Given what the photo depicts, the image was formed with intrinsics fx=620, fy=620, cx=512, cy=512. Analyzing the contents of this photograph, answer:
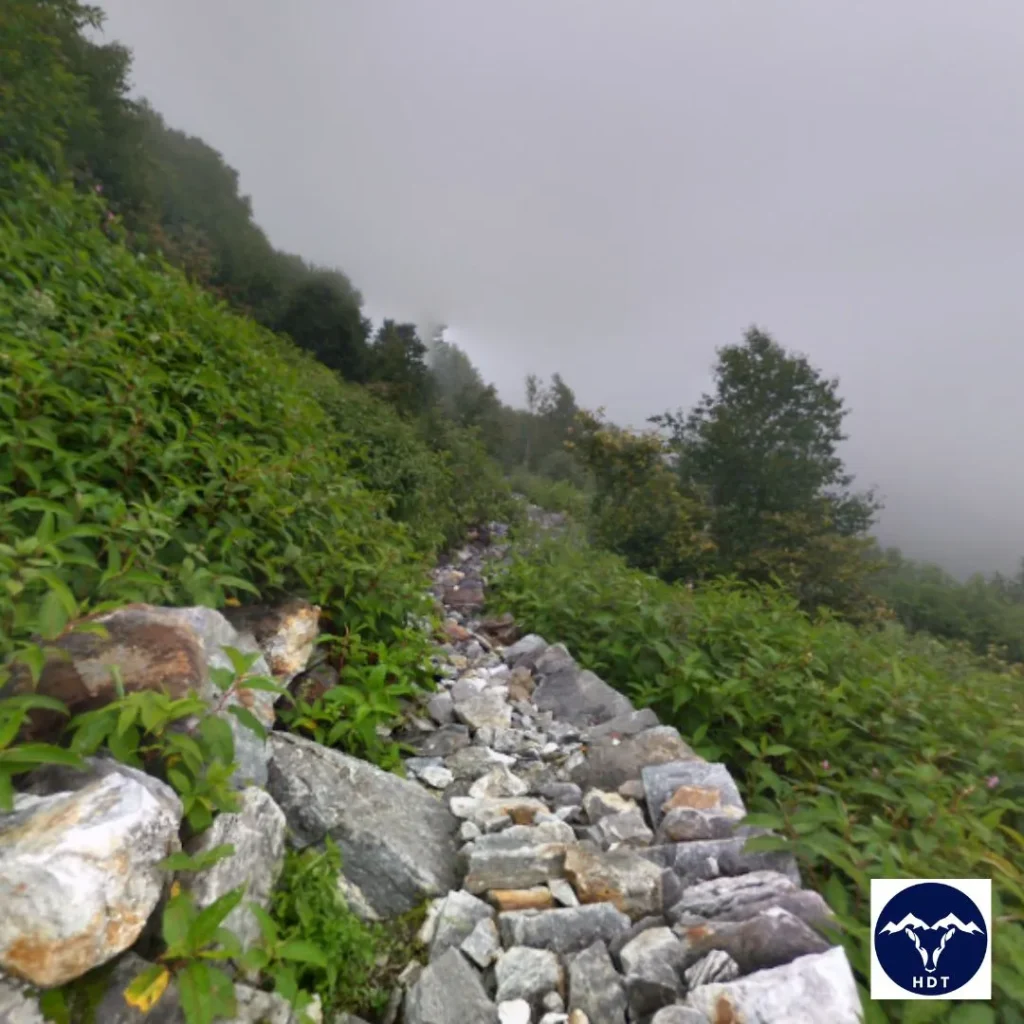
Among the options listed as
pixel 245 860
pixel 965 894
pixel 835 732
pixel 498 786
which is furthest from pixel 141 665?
pixel 835 732

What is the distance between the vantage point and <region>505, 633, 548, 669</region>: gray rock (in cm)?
421

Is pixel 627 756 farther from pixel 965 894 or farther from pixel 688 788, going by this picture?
pixel 965 894

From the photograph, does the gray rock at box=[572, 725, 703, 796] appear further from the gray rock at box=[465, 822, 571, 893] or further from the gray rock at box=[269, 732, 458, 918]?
the gray rock at box=[269, 732, 458, 918]

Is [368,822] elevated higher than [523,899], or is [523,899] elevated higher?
[368,822]

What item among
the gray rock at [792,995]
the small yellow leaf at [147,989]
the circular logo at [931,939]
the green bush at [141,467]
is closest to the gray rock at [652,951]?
the gray rock at [792,995]

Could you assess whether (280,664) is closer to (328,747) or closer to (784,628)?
(328,747)

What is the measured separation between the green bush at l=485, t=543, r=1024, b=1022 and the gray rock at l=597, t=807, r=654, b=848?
0.46 metres

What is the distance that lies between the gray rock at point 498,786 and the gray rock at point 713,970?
1049mm

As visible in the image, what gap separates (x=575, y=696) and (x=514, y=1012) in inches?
78.5

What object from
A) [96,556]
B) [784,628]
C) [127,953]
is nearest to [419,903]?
[127,953]

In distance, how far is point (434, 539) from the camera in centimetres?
682

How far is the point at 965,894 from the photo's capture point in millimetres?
2002

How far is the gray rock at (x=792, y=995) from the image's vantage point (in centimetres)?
158

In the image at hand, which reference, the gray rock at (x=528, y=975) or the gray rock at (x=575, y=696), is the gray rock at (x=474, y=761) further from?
the gray rock at (x=528, y=975)
